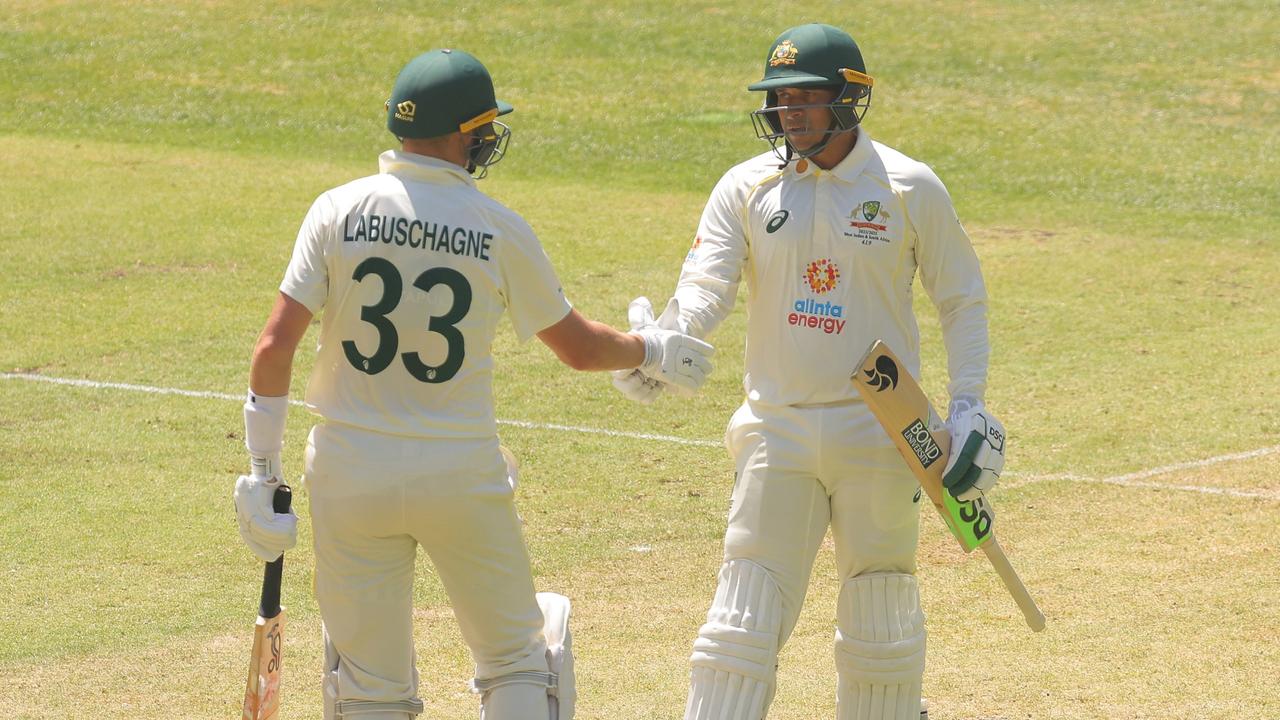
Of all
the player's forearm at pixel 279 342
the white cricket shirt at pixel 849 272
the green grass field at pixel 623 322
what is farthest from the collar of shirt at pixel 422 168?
the green grass field at pixel 623 322

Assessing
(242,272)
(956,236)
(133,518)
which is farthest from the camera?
(242,272)

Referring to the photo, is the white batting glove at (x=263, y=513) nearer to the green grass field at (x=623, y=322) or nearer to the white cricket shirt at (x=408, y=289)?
the white cricket shirt at (x=408, y=289)

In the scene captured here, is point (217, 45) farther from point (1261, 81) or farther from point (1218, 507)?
point (1218, 507)

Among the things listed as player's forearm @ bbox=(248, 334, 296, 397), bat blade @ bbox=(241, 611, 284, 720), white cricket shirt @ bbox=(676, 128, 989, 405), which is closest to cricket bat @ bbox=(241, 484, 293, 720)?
bat blade @ bbox=(241, 611, 284, 720)

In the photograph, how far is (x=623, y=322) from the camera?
1199cm

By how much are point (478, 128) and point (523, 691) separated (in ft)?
5.66

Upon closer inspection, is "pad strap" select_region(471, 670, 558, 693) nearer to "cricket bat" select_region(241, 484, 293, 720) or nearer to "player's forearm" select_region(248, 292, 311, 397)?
"cricket bat" select_region(241, 484, 293, 720)

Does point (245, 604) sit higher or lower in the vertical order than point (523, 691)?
lower

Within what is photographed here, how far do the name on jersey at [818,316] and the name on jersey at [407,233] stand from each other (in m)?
1.17

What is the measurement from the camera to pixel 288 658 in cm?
693

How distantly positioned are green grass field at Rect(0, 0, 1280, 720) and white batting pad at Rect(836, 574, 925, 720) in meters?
0.93

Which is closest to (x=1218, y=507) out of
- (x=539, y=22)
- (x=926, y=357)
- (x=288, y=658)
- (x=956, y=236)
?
(x=926, y=357)

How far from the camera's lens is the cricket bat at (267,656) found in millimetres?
5289

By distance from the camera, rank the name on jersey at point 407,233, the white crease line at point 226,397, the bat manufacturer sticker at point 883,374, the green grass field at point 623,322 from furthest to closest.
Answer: the white crease line at point 226,397
the green grass field at point 623,322
the bat manufacturer sticker at point 883,374
the name on jersey at point 407,233
